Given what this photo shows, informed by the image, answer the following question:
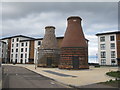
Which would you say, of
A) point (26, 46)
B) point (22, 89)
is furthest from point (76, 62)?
point (26, 46)

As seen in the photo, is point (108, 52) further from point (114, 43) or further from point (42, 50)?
point (42, 50)

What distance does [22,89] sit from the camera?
1134cm

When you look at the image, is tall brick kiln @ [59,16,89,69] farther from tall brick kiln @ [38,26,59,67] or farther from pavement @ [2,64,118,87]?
tall brick kiln @ [38,26,59,67]

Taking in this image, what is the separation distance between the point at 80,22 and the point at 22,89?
2877 centimetres

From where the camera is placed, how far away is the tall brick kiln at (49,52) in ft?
151

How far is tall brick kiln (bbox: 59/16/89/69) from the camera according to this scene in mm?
34281

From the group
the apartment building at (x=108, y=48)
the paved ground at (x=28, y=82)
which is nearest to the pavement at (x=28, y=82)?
the paved ground at (x=28, y=82)

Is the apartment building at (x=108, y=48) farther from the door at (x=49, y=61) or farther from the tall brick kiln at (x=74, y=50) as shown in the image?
the tall brick kiln at (x=74, y=50)

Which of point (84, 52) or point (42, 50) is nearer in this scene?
point (84, 52)

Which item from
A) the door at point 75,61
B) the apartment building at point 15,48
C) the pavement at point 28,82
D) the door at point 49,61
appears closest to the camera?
the pavement at point 28,82

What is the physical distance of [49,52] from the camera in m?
46.3

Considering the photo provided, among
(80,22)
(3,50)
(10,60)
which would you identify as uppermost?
(80,22)

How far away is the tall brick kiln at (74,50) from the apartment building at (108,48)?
2448 centimetres

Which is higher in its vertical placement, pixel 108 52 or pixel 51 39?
pixel 51 39
